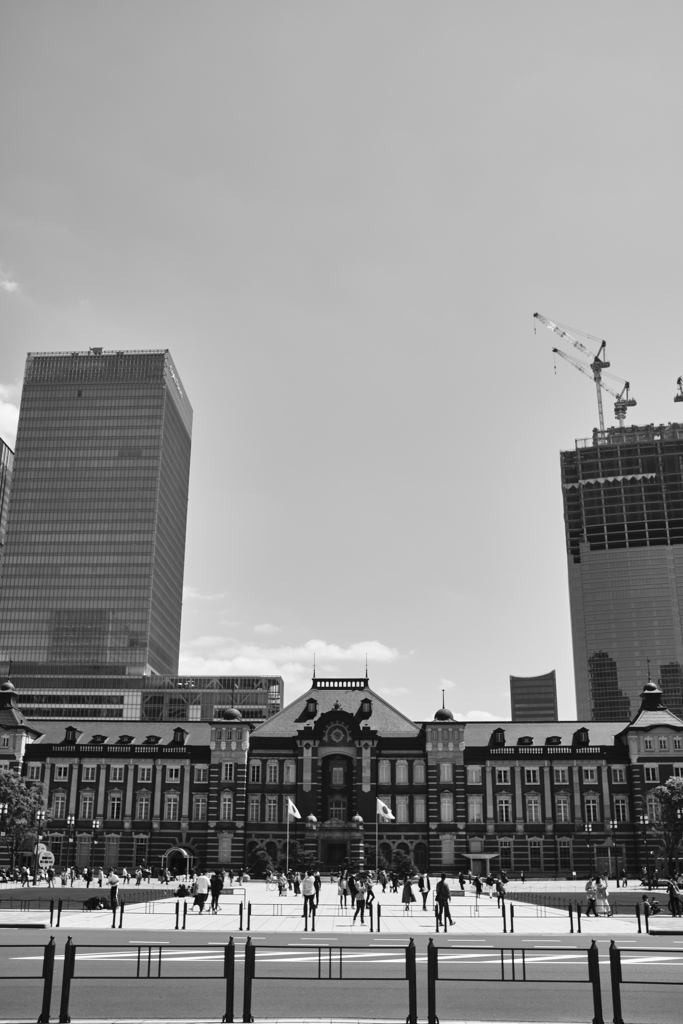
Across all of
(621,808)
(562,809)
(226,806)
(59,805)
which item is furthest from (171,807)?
(621,808)

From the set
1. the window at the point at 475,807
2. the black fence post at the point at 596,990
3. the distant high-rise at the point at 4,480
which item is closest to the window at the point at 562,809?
the window at the point at 475,807

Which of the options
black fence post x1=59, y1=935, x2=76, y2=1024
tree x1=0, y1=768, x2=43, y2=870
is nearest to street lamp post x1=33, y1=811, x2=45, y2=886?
tree x1=0, y1=768, x2=43, y2=870

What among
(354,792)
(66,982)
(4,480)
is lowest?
(66,982)

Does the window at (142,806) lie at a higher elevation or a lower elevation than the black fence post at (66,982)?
higher

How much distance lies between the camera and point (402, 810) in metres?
88.9

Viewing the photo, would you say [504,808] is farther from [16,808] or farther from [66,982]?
[66,982]

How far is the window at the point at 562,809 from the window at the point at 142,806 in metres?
40.2

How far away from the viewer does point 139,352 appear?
184m

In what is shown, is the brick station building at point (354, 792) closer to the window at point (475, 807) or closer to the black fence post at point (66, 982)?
the window at point (475, 807)

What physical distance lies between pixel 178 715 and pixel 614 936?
5938 inches

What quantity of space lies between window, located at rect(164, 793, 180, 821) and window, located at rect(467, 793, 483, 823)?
28795 mm

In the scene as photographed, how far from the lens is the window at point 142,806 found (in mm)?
88812

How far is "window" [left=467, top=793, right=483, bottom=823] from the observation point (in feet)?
290

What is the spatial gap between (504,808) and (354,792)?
586 inches
